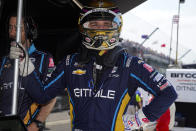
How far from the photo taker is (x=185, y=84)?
6434 millimetres

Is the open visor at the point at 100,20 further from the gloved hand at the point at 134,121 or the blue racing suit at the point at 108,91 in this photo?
the gloved hand at the point at 134,121

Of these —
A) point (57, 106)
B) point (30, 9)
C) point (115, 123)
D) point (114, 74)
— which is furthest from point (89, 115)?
point (57, 106)

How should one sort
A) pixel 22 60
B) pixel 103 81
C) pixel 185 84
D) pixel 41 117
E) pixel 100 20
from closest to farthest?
pixel 22 60, pixel 103 81, pixel 100 20, pixel 41 117, pixel 185 84

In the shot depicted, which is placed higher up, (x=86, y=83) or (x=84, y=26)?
(x=84, y=26)

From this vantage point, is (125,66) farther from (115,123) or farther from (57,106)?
(57,106)

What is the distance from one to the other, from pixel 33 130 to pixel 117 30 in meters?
1.16

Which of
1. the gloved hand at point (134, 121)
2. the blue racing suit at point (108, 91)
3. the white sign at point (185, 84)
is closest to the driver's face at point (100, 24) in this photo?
the blue racing suit at point (108, 91)

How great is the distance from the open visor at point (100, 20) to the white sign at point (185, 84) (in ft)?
16.1

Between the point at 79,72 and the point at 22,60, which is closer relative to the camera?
the point at 22,60

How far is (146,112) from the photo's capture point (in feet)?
5.88

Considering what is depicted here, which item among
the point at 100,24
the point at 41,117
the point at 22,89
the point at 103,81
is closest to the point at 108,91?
the point at 103,81

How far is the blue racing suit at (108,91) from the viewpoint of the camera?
1.74 m

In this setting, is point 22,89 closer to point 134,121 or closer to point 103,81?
point 103,81

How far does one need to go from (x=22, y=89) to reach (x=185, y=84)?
5.26 meters
